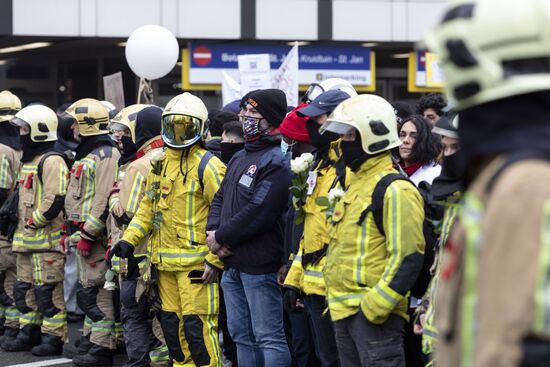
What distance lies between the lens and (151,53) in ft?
Answer: 38.4

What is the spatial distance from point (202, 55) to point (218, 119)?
12817 millimetres

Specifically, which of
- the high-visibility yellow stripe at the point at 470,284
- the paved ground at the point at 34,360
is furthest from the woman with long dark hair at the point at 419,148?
the high-visibility yellow stripe at the point at 470,284

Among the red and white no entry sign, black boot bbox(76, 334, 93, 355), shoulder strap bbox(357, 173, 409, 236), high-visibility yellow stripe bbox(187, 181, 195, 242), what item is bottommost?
black boot bbox(76, 334, 93, 355)

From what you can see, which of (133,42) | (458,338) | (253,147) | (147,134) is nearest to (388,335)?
(253,147)

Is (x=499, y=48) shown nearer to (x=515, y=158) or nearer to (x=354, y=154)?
(x=515, y=158)

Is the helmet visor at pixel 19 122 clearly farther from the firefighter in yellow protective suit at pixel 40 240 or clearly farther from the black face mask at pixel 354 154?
the black face mask at pixel 354 154

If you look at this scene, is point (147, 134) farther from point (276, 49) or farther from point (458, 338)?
point (276, 49)

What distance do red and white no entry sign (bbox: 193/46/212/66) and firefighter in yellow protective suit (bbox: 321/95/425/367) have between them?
1634cm

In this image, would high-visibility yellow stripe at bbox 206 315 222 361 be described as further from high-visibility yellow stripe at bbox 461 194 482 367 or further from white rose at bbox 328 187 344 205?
high-visibility yellow stripe at bbox 461 194 482 367

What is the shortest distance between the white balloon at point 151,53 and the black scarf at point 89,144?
2.66m

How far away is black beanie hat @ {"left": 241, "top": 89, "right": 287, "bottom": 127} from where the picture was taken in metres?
6.95

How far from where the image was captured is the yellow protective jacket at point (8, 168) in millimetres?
10305

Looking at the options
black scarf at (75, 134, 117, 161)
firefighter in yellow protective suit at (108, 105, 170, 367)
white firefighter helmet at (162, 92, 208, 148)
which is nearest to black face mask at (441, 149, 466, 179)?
white firefighter helmet at (162, 92, 208, 148)

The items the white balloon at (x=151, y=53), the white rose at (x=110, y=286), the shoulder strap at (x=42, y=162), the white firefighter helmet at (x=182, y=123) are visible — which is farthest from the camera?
the white balloon at (x=151, y=53)
